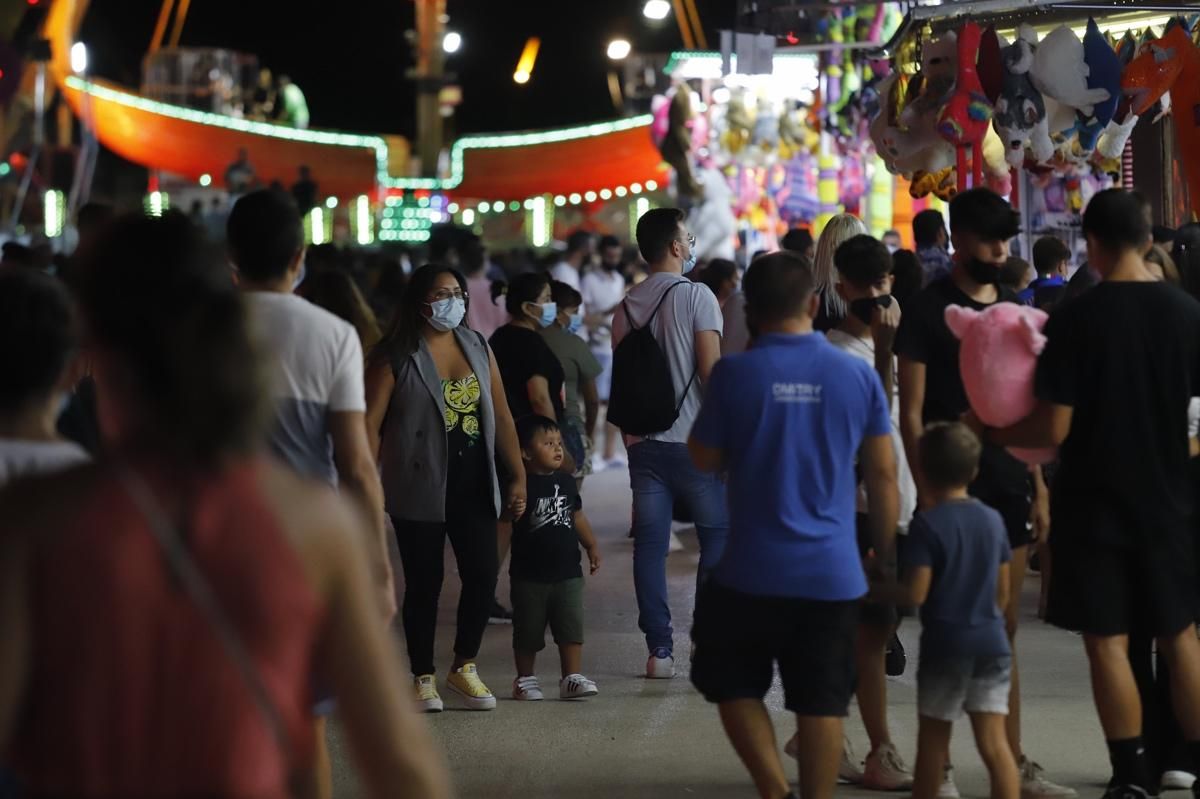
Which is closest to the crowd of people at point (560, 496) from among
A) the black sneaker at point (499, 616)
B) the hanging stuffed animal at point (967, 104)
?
the hanging stuffed animal at point (967, 104)

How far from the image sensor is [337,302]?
24.7 ft

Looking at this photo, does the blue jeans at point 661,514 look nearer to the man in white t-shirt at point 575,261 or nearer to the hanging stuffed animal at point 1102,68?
the hanging stuffed animal at point 1102,68

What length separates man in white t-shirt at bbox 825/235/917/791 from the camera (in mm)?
5812

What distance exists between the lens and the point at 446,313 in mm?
7023

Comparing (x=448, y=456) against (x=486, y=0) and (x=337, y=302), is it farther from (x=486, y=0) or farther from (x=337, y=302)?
(x=486, y=0)

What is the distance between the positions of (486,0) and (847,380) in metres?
67.8

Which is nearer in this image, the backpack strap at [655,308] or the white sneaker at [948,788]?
the white sneaker at [948,788]

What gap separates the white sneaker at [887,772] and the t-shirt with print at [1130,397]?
1.15m

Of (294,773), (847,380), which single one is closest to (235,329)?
(294,773)

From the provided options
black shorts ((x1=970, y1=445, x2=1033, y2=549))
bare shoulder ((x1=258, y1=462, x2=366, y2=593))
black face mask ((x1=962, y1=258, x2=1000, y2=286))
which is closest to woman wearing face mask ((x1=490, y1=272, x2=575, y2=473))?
black face mask ((x1=962, y1=258, x2=1000, y2=286))

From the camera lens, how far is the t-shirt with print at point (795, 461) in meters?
4.76

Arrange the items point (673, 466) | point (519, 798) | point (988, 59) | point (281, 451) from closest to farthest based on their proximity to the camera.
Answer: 1. point (281, 451)
2. point (519, 798)
3. point (673, 466)
4. point (988, 59)

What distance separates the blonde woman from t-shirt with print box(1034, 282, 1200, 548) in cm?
199

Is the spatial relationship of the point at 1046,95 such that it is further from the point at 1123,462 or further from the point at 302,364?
the point at 302,364
